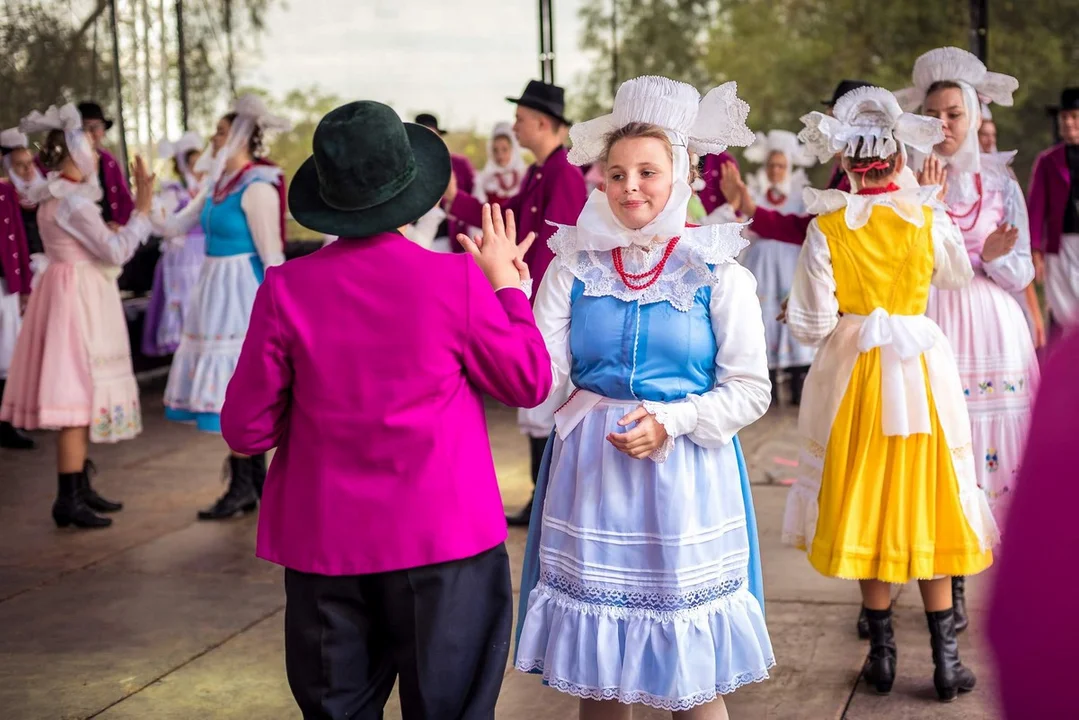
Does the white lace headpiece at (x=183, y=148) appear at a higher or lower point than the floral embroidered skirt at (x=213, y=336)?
higher

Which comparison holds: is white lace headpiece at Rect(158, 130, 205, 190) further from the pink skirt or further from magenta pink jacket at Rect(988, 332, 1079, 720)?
magenta pink jacket at Rect(988, 332, 1079, 720)

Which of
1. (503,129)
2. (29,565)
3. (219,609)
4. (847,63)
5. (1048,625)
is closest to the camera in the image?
(1048,625)

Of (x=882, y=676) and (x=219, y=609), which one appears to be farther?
(x=219, y=609)

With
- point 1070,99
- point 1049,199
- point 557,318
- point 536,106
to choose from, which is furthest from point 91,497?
point 1070,99

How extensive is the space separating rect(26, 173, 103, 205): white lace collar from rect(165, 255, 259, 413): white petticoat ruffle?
0.57 meters

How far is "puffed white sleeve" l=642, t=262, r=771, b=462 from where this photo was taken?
98.3 inches

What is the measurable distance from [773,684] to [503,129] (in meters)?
7.14

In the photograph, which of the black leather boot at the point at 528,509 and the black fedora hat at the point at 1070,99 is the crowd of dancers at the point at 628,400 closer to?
the black leather boot at the point at 528,509

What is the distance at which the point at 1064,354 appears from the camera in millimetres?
862

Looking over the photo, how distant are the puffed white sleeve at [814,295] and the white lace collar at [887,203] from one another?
0.09 metres

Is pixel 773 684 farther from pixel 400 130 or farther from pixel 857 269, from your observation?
pixel 400 130

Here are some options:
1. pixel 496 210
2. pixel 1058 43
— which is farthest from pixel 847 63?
pixel 496 210

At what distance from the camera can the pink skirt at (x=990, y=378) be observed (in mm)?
3781

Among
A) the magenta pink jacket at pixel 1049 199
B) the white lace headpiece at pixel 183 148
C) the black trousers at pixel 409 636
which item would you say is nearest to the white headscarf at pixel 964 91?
the black trousers at pixel 409 636
